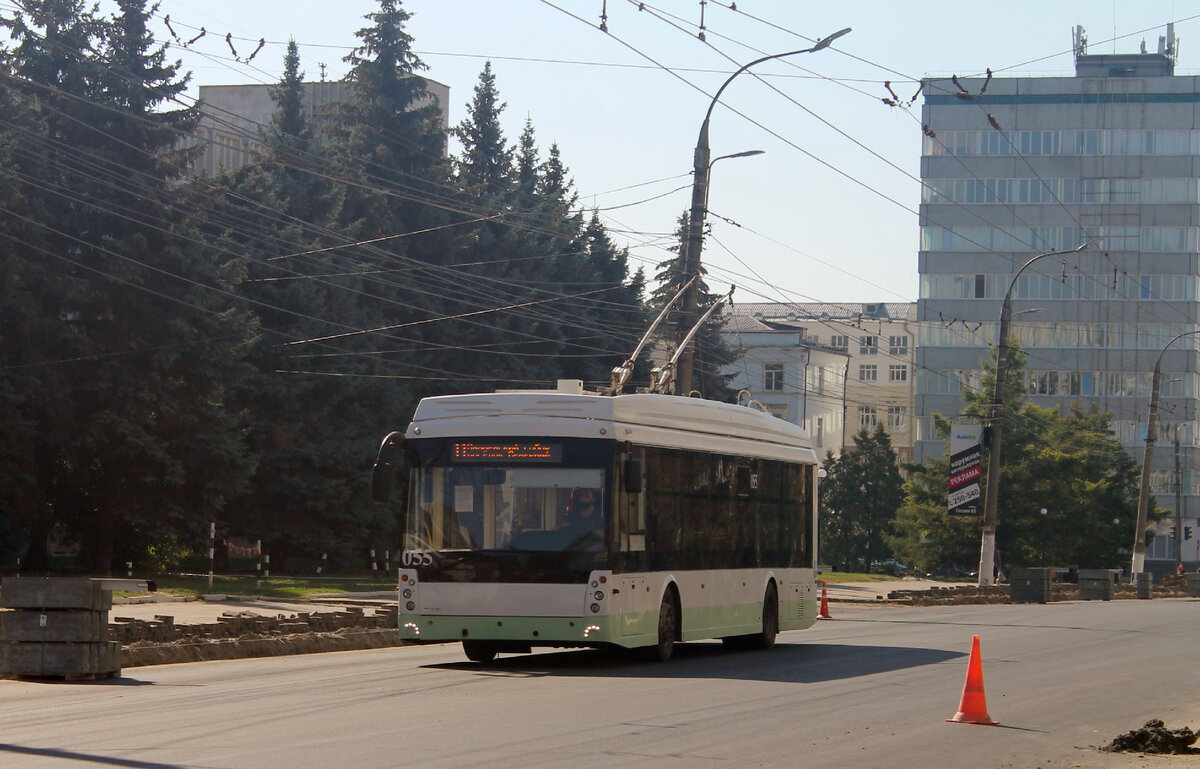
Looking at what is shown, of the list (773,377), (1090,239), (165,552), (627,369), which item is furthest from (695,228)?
(773,377)

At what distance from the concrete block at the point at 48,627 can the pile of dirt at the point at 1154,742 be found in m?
9.21

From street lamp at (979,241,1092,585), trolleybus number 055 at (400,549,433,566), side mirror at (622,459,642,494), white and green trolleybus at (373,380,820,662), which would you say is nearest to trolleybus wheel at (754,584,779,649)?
white and green trolleybus at (373,380,820,662)

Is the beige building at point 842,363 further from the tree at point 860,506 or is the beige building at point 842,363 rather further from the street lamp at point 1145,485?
the street lamp at point 1145,485

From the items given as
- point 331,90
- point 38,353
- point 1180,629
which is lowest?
point 1180,629

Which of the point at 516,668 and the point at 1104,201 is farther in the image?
the point at 1104,201

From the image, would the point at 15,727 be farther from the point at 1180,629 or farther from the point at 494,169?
the point at 494,169

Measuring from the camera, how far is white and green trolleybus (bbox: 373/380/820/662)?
54.7 ft

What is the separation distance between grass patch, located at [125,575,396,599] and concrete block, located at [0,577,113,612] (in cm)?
1752

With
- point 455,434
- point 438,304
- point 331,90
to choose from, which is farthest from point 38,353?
point 331,90

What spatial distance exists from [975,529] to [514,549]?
187 ft

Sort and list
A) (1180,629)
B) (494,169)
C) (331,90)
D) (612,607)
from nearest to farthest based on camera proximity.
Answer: (612,607), (1180,629), (494,169), (331,90)

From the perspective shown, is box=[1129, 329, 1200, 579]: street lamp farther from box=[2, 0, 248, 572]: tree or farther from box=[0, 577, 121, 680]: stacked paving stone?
box=[0, 577, 121, 680]: stacked paving stone

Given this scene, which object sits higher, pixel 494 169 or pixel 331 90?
pixel 331 90

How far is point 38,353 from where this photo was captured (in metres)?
41.3
